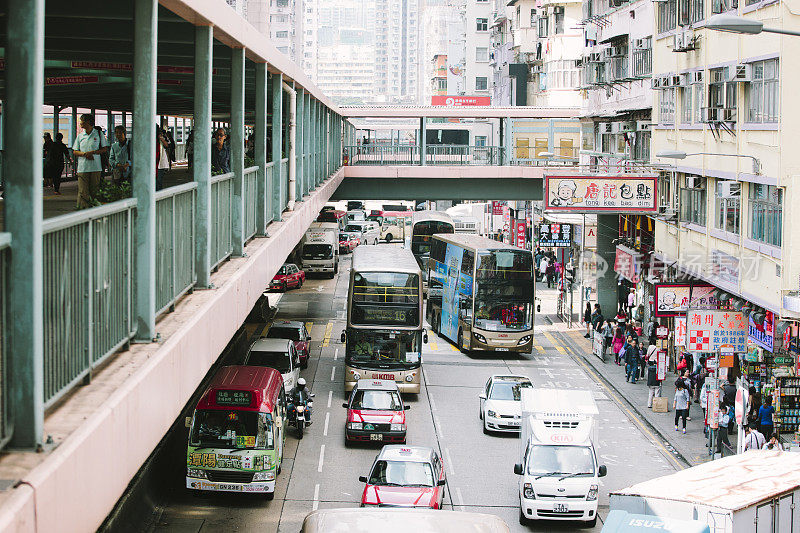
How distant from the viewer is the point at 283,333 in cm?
3341

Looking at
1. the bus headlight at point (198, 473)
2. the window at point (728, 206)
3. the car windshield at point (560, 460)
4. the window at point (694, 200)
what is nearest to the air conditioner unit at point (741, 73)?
the window at point (728, 206)

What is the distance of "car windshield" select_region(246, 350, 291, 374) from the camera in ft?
91.7

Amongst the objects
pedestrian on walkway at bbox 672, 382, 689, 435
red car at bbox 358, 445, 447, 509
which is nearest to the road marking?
red car at bbox 358, 445, 447, 509

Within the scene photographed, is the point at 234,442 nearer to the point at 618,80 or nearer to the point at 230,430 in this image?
the point at 230,430

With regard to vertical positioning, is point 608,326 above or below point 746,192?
below

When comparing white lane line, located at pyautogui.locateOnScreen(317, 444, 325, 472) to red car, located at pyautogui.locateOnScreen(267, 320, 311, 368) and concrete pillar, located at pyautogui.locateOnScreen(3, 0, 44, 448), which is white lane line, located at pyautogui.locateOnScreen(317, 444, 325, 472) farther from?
concrete pillar, located at pyautogui.locateOnScreen(3, 0, 44, 448)

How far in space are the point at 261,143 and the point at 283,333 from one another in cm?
1769

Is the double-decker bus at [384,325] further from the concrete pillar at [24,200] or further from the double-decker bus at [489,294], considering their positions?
the concrete pillar at [24,200]

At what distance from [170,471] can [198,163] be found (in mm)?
13502

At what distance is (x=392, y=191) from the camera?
164 feet

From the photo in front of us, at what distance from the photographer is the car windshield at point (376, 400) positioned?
25359mm

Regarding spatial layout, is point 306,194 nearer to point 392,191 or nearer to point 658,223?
point 658,223

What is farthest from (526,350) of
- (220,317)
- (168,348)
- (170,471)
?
(168,348)

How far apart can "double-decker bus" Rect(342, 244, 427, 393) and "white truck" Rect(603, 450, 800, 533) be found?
1471 cm
